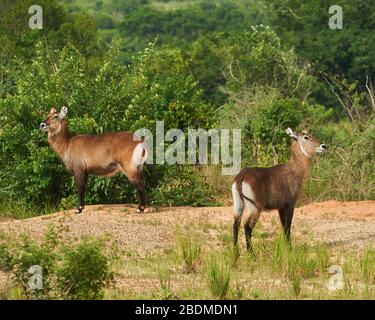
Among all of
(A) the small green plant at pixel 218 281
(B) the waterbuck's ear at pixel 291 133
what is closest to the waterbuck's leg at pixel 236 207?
(B) the waterbuck's ear at pixel 291 133

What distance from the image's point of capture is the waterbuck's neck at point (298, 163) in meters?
11.4

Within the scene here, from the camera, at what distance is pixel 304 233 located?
12102 millimetres

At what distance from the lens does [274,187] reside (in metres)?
11.1

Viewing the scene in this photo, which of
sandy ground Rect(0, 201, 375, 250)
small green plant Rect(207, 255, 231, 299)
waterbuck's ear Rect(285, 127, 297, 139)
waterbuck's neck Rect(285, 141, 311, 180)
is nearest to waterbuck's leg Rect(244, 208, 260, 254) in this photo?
waterbuck's neck Rect(285, 141, 311, 180)

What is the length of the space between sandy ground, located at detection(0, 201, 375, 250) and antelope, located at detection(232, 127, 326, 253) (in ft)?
2.20

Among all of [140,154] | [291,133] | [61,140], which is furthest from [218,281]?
[61,140]

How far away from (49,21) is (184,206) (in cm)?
1703

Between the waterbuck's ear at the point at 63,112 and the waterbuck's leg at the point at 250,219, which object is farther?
the waterbuck's ear at the point at 63,112

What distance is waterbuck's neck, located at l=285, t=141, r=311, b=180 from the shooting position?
11.4 metres

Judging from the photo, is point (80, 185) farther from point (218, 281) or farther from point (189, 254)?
point (218, 281)

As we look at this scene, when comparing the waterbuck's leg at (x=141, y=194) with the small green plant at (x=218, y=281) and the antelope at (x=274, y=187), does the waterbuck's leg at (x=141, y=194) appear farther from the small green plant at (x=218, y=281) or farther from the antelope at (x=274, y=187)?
the small green plant at (x=218, y=281)

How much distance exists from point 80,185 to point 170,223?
156 cm
